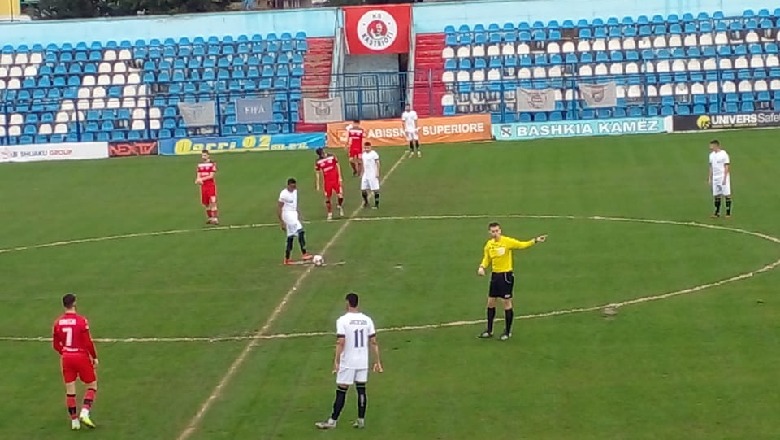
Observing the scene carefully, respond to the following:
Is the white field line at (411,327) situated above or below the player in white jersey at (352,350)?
below

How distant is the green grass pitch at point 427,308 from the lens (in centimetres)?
1844

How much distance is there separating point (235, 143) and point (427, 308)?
123 feet

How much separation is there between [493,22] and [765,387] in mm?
55042

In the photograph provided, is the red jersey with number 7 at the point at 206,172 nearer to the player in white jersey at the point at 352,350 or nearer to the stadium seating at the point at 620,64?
the player in white jersey at the point at 352,350

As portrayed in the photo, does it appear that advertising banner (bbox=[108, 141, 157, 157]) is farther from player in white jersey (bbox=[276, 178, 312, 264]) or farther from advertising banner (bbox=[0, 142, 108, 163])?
player in white jersey (bbox=[276, 178, 312, 264])

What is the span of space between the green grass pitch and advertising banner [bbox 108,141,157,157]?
14.9 metres

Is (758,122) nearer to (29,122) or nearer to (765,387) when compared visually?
(29,122)

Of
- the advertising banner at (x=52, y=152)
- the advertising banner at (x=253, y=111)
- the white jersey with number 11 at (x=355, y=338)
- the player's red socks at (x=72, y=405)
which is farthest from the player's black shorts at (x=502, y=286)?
the advertising banner at (x=253, y=111)

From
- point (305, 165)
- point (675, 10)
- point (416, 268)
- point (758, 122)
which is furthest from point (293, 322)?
point (675, 10)

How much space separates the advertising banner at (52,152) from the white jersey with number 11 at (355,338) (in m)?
45.9

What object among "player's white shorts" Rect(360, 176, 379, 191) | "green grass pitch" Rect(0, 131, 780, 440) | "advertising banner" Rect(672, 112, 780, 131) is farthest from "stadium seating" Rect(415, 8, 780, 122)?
"player's white shorts" Rect(360, 176, 379, 191)

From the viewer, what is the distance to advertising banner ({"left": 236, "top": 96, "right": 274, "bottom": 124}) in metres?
63.4

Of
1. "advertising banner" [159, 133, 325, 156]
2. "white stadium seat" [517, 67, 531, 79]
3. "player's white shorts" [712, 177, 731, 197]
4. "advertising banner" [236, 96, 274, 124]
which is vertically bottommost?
"player's white shorts" [712, 177, 731, 197]

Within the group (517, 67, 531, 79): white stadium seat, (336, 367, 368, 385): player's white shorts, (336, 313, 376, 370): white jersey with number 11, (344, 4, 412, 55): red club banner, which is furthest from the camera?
(344, 4, 412, 55): red club banner
